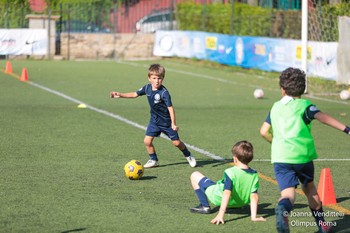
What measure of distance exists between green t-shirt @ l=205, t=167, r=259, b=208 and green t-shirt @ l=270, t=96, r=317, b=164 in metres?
0.75

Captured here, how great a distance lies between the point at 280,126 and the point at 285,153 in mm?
258

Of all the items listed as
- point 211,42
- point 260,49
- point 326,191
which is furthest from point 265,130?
point 211,42

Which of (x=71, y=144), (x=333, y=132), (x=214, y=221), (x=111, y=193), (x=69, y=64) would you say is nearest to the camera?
(x=214, y=221)

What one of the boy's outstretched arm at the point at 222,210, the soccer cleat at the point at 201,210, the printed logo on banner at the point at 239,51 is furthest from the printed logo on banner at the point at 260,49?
the boy's outstretched arm at the point at 222,210

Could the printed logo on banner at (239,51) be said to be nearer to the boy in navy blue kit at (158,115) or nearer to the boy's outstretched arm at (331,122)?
the boy in navy blue kit at (158,115)

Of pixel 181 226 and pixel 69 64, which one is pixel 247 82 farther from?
pixel 181 226

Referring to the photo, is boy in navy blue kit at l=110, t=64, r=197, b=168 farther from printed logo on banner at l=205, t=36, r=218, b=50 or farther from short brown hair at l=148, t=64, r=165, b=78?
printed logo on banner at l=205, t=36, r=218, b=50

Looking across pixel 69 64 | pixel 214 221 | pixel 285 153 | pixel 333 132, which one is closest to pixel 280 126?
pixel 285 153

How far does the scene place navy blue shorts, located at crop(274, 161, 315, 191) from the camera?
7840 mm

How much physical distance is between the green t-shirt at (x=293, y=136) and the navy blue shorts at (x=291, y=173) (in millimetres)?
45

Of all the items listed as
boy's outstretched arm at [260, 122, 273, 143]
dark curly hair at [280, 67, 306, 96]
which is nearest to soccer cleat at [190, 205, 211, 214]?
boy's outstretched arm at [260, 122, 273, 143]

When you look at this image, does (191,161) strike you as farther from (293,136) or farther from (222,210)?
(293,136)

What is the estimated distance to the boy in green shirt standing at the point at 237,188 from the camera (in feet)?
27.9

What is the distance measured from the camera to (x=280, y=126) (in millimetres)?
7902
